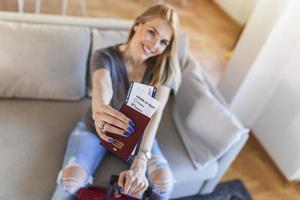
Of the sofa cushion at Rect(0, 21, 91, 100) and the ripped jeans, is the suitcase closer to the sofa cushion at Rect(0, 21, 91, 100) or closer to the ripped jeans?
the ripped jeans

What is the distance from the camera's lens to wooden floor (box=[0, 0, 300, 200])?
1.74 m

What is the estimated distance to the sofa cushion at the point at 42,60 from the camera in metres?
1.23

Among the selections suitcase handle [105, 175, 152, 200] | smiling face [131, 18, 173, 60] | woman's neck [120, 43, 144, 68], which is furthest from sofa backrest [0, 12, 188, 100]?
suitcase handle [105, 175, 152, 200]

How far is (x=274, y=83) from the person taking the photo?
174 centimetres

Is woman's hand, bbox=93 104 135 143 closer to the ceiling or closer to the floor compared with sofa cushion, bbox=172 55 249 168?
closer to the ceiling

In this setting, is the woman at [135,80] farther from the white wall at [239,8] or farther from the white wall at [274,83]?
the white wall at [239,8]

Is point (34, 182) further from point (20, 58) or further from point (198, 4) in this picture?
point (198, 4)

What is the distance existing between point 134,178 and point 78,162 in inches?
11.9

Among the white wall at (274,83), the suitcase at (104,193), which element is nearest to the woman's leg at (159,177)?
the suitcase at (104,193)

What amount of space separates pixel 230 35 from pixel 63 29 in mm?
2117

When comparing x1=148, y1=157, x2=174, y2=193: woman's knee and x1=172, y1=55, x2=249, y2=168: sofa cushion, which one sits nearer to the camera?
x1=148, y1=157, x2=174, y2=193: woman's knee

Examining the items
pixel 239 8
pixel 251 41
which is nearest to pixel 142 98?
pixel 251 41

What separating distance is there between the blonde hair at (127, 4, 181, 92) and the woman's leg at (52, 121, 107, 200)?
30cm

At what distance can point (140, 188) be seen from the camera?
33.8 inches
